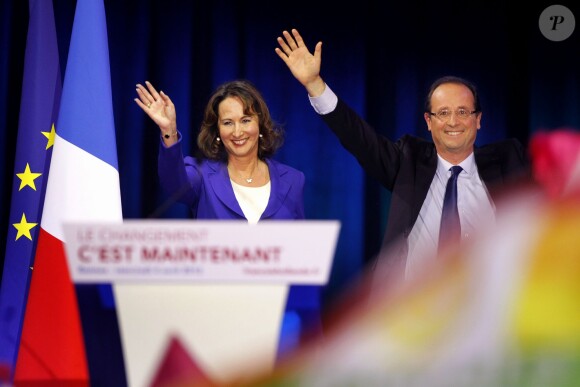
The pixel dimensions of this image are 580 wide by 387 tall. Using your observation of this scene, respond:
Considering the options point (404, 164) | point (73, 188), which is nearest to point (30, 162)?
point (73, 188)

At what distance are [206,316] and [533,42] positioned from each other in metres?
2.98

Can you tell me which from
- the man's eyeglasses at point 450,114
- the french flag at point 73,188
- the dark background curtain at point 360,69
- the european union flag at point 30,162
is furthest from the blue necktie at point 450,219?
the european union flag at point 30,162

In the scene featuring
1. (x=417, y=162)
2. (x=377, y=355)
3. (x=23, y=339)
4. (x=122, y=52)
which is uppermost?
(x=122, y=52)

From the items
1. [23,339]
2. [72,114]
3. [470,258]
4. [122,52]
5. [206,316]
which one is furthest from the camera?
[122,52]

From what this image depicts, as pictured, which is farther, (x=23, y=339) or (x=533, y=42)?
(x=533, y=42)

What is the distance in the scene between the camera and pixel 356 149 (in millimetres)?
3365

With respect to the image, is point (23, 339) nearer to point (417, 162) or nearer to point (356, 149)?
point (356, 149)

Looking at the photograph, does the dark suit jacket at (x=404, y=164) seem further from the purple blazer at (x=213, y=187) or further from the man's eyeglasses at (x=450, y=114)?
the purple blazer at (x=213, y=187)

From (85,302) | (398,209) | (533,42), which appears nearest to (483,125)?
(533,42)

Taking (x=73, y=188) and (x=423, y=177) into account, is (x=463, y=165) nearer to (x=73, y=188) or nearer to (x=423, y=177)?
(x=423, y=177)

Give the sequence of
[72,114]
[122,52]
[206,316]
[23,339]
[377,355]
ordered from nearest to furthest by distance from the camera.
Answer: [206,316]
[377,355]
[23,339]
[72,114]
[122,52]

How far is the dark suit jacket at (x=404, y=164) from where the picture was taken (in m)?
3.30

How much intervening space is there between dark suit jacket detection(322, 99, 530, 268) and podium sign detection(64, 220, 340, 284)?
1.39 metres

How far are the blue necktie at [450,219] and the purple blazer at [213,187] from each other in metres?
0.57
